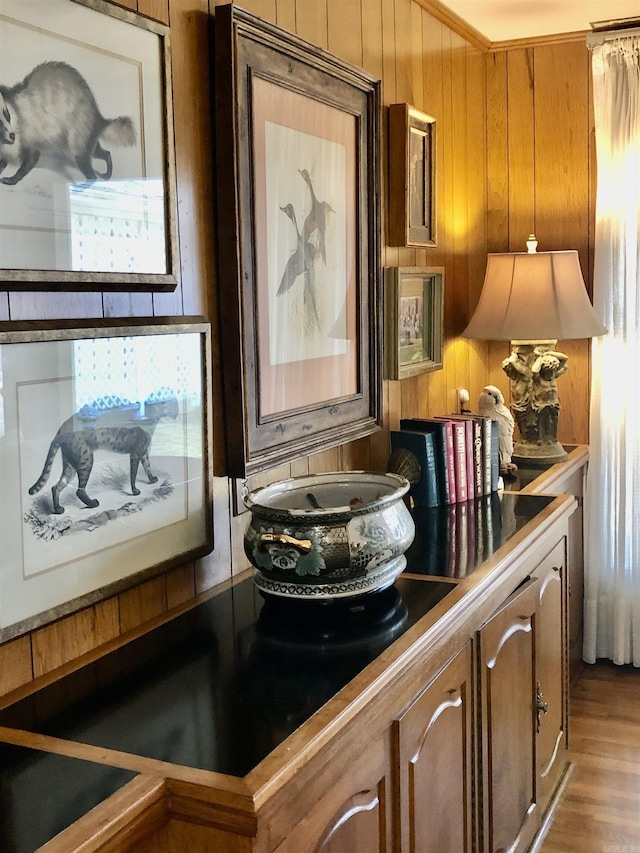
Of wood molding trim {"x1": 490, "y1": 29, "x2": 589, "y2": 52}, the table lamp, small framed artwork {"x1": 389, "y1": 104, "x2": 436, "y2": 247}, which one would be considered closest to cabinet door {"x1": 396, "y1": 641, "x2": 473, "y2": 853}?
small framed artwork {"x1": 389, "y1": 104, "x2": 436, "y2": 247}

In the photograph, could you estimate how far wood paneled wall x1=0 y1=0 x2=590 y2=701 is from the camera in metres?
1.51

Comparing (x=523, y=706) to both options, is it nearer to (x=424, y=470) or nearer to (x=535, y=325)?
(x=424, y=470)

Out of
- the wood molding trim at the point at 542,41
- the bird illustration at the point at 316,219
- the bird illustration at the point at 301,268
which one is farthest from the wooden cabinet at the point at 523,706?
the wood molding trim at the point at 542,41

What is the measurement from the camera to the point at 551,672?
2377 millimetres

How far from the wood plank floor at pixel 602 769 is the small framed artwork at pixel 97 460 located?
1.38 m

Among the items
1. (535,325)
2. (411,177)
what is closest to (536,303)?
(535,325)

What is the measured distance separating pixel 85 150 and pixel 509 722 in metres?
1.42

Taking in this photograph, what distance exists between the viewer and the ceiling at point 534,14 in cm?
289

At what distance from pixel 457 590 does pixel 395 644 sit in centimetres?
29

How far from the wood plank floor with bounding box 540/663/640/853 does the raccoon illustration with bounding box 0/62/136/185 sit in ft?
6.40

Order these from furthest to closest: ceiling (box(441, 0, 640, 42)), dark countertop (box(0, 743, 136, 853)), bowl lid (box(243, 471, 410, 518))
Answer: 1. ceiling (box(441, 0, 640, 42))
2. bowl lid (box(243, 471, 410, 518))
3. dark countertop (box(0, 743, 136, 853))

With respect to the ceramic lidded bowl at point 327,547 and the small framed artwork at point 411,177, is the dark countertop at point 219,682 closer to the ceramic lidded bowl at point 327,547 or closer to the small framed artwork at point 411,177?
the ceramic lidded bowl at point 327,547

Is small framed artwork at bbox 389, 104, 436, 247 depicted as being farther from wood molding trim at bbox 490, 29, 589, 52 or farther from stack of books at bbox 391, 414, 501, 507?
wood molding trim at bbox 490, 29, 589, 52

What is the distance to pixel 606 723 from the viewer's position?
3016 millimetres
